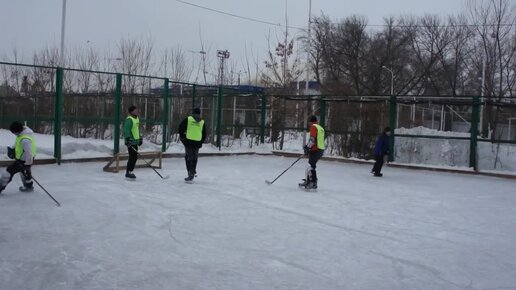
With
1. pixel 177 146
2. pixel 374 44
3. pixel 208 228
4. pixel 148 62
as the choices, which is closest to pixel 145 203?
pixel 208 228

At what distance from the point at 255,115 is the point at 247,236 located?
14959mm

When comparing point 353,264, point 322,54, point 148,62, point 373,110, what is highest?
point 322,54

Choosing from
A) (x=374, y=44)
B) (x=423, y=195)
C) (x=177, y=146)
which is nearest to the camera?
(x=423, y=195)

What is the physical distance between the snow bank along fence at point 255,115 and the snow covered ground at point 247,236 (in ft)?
13.3

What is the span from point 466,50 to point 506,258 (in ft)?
139

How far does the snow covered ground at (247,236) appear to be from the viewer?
551 cm

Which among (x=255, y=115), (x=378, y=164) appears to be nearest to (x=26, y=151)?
(x=378, y=164)

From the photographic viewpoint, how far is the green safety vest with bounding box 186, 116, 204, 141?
40.7ft

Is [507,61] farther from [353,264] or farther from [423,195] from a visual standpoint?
[353,264]

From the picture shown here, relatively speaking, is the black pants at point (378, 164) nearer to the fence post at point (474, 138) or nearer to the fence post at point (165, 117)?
the fence post at point (474, 138)

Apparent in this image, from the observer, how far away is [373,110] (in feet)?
65.4

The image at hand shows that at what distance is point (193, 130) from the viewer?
40.7ft

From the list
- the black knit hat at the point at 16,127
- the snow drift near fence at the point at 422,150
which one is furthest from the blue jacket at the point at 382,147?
the black knit hat at the point at 16,127

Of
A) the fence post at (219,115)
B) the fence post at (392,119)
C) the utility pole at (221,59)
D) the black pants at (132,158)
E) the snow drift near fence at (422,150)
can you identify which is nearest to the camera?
the black pants at (132,158)
